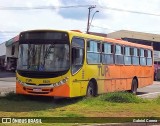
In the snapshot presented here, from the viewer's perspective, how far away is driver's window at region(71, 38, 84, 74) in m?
16.3

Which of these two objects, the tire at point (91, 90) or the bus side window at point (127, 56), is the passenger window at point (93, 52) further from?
the bus side window at point (127, 56)

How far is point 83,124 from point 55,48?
5553mm

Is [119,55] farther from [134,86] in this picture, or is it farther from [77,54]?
[77,54]

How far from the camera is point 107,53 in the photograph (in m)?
19.8

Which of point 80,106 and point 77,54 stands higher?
point 77,54

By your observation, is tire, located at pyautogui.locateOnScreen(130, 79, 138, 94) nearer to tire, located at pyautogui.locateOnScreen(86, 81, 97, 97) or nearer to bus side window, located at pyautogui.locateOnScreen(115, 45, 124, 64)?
bus side window, located at pyautogui.locateOnScreen(115, 45, 124, 64)

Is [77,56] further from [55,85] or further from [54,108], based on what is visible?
[54,108]

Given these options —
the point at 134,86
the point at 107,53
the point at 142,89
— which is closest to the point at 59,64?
the point at 107,53

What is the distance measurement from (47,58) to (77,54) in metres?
1.25

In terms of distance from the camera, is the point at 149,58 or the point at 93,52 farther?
the point at 149,58

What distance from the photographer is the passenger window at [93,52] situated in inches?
701

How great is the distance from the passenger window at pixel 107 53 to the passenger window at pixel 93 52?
1.73 feet

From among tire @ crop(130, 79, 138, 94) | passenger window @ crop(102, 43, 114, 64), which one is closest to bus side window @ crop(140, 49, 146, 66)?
tire @ crop(130, 79, 138, 94)

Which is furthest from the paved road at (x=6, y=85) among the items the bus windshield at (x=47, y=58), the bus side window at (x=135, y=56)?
the bus side window at (x=135, y=56)
